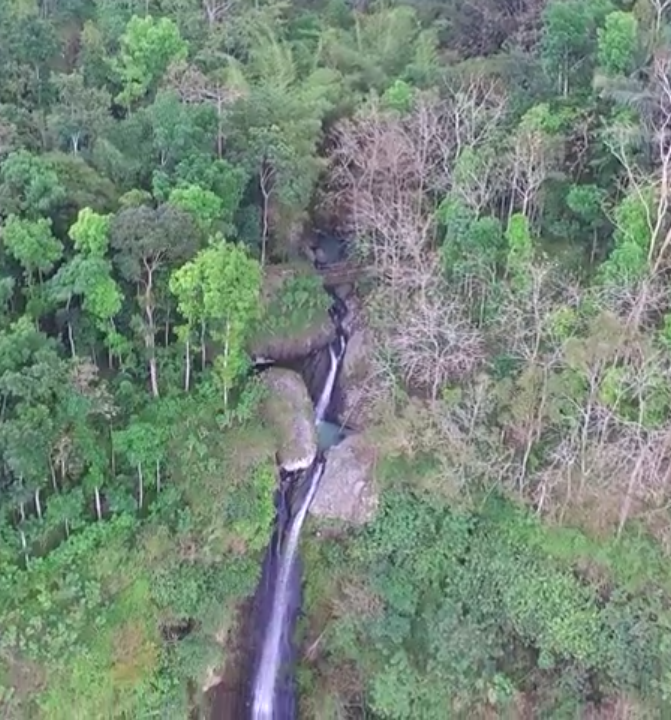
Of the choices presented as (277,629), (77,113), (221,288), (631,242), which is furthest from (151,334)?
(631,242)

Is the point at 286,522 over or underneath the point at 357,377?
underneath

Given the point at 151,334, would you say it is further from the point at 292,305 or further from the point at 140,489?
the point at 292,305

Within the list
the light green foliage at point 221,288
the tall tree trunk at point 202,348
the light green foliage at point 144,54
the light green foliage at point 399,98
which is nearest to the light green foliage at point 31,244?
the light green foliage at point 221,288

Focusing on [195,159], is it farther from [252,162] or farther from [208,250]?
[208,250]

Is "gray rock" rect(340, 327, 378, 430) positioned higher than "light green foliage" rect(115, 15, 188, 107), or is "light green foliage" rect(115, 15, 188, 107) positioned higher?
"light green foliage" rect(115, 15, 188, 107)

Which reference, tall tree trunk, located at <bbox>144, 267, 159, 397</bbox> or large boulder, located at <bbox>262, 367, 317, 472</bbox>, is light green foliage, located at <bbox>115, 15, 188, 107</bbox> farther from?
large boulder, located at <bbox>262, 367, 317, 472</bbox>

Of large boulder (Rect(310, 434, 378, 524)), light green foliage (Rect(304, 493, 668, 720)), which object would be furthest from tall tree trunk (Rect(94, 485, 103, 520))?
light green foliage (Rect(304, 493, 668, 720))

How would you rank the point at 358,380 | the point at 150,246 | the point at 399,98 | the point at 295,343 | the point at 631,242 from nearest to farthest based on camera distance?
the point at 150,246 → the point at 631,242 → the point at 358,380 → the point at 295,343 → the point at 399,98
